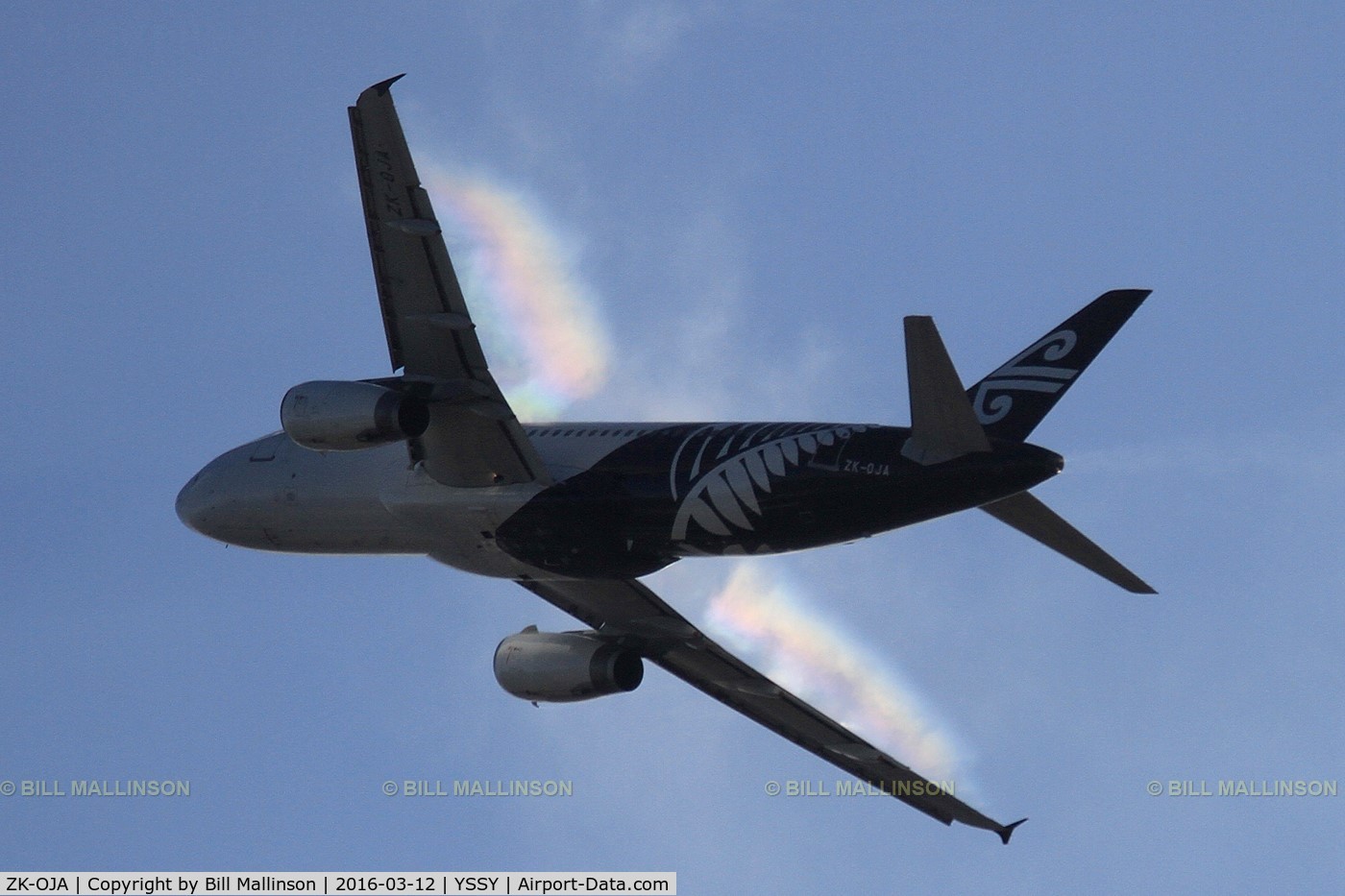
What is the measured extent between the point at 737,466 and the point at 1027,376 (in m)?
5.46

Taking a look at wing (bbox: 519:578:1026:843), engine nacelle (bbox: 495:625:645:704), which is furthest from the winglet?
engine nacelle (bbox: 495:625:645:704)

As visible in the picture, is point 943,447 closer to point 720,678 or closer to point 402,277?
point 402,277

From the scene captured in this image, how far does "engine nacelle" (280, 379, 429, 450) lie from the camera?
37.2 meters

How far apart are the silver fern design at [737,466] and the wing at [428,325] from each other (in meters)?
3.09

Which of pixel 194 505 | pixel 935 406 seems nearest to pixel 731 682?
pixel 194 505

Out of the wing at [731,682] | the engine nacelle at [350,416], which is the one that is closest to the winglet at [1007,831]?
the wing at [731,682]

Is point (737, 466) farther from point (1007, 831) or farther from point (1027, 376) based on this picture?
point (1007, 831)

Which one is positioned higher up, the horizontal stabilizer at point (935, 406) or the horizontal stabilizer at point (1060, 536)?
the horizontal stabilizer at point (935, 406)

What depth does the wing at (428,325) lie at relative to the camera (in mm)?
35875

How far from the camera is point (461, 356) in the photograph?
125 ft

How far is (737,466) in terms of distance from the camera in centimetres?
3791

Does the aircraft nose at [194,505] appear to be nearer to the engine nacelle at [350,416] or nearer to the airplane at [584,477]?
the airplane at [584,477]

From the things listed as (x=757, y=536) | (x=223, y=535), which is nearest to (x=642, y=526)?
(x=757, y=536)

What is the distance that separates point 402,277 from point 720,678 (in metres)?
13.9
